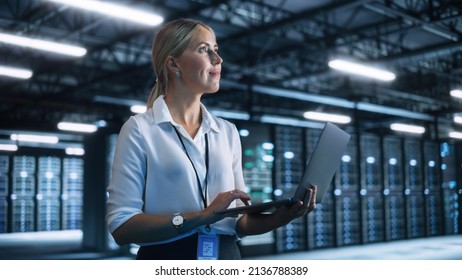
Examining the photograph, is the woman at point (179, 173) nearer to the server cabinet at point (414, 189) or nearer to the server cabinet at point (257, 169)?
the server cabinet at point (257, 169)

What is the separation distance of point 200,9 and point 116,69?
18.2 feet

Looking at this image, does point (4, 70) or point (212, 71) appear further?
point (4, 70)

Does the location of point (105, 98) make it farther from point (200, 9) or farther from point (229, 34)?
point (200, 9)

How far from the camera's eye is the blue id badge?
44.5 inches

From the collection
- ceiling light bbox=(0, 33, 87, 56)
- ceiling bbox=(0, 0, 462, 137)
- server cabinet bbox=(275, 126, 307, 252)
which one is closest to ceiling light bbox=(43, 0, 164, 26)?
ceiling light bbox=(0, 33, 87, 56)

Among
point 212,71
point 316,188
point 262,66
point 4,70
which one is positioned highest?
point 262,66

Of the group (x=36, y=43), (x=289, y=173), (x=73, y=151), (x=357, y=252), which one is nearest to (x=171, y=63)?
(x=36, y=43)

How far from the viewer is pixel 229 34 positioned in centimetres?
1171

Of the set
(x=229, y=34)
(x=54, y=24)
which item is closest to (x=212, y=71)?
(x=54, y=24)

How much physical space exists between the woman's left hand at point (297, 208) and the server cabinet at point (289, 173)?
699 centimetres

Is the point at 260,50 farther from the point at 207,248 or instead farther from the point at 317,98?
the point at 207,248

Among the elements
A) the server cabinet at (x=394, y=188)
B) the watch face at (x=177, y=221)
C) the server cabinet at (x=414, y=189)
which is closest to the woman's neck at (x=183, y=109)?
the watch face at (x=177, y=221)

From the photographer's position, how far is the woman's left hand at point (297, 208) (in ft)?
3.63
